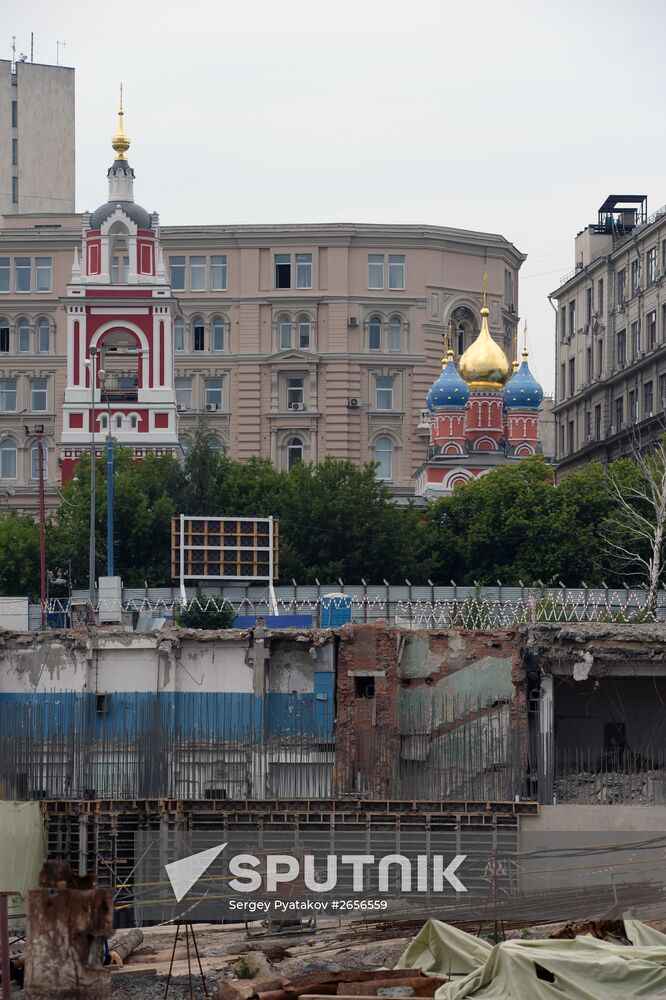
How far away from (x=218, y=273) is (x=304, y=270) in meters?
4.50

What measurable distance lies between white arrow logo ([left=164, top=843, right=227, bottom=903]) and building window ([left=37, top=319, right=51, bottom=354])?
246 feet

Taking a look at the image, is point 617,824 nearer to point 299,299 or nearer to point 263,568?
point 263,568

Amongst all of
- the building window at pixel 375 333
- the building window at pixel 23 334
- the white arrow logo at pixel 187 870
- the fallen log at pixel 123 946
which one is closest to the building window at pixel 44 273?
the building window at pixel 23 334

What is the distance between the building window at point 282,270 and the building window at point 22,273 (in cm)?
1285

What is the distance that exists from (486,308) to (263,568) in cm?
4382

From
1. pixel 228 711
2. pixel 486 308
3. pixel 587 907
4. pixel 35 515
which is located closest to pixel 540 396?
pixel 486 308

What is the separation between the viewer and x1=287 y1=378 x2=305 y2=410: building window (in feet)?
355

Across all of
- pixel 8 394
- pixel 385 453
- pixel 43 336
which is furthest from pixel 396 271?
pixel 8 394

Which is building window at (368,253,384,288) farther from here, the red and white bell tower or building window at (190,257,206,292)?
the red and white bell tower

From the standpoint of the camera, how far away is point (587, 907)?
36.0m

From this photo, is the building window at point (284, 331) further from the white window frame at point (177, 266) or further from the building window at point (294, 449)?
the white window frame at point (177, 266)

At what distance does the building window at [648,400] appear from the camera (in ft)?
300

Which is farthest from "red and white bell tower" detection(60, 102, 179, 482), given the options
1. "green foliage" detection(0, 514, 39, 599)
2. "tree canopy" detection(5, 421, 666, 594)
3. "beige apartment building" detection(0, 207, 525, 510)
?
"beige apartment building" detection(0, 207, 525, 510)

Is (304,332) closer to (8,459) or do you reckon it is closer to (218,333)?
(218,333)
